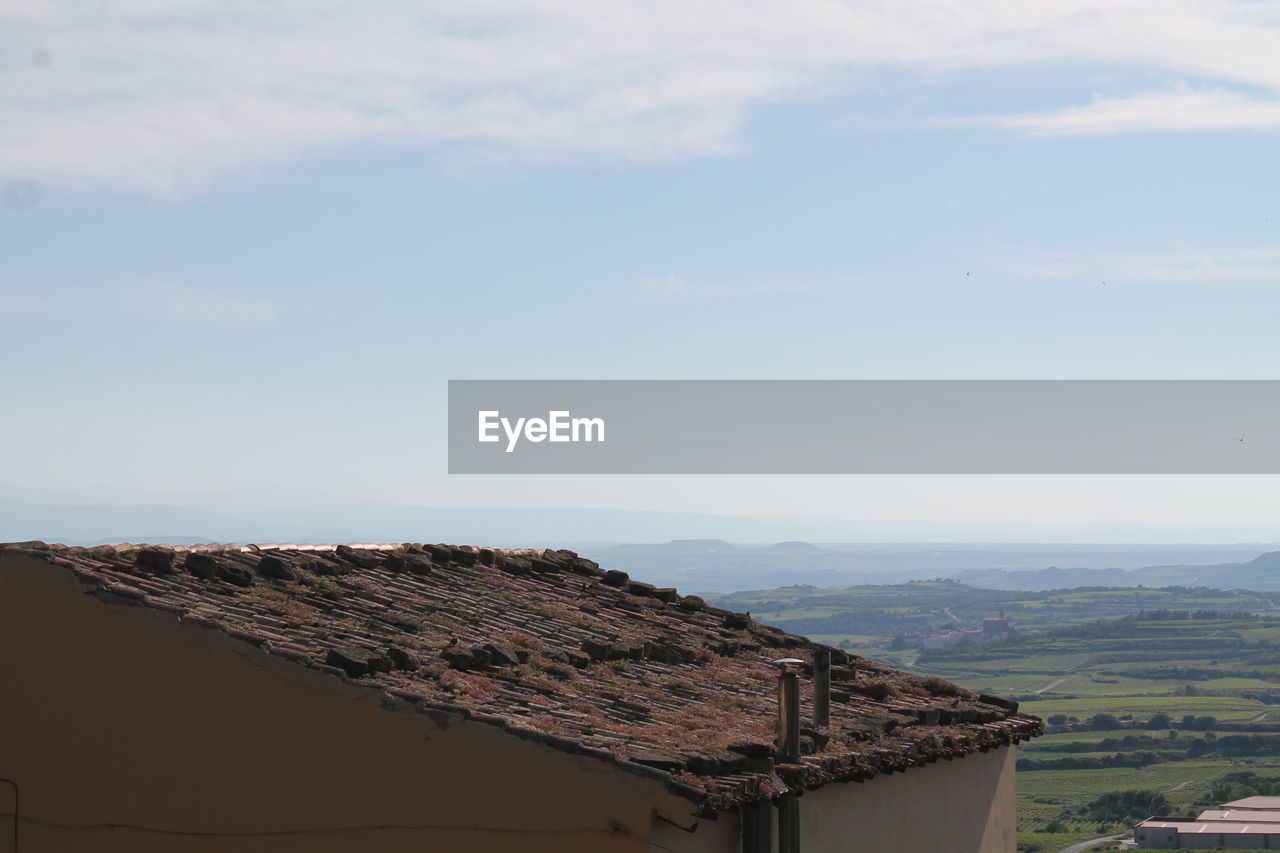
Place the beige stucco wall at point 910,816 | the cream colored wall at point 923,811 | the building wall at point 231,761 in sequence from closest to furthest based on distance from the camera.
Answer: the building wall at point 231,761 < the beige stucco wall at point 910,816 < the cream colored wall at point 923,811

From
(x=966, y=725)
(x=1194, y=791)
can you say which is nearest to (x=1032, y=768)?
(x=1194, y=791)

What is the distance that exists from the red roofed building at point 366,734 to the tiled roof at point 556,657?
0.03 m

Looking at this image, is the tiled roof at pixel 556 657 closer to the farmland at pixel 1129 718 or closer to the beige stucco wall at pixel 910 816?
the beige stucco wall at pixel 910 816

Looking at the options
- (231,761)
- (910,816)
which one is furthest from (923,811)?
(231,761)

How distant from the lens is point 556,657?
10336 mm

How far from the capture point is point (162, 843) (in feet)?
27.8

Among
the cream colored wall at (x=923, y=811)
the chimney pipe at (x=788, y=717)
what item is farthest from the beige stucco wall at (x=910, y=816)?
the chimney pipe at (x=788, y=717)

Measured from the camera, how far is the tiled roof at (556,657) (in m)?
8.15

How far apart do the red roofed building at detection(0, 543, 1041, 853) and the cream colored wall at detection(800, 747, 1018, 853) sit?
0.03 m

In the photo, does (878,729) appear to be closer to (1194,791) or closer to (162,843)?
(162,843)

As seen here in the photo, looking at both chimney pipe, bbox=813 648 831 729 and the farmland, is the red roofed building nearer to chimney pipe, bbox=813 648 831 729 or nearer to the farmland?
chimney pipe, bbox=813 648 831 729

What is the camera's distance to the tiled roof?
8148 mm

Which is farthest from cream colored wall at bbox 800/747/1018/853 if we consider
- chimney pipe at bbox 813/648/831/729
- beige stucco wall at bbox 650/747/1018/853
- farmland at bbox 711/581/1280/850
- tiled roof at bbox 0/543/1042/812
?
farmland at bbox 711/581/1280/850

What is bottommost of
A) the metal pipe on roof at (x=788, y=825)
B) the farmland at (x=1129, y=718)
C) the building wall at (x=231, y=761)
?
the farmland at (x=1129, y=718)
